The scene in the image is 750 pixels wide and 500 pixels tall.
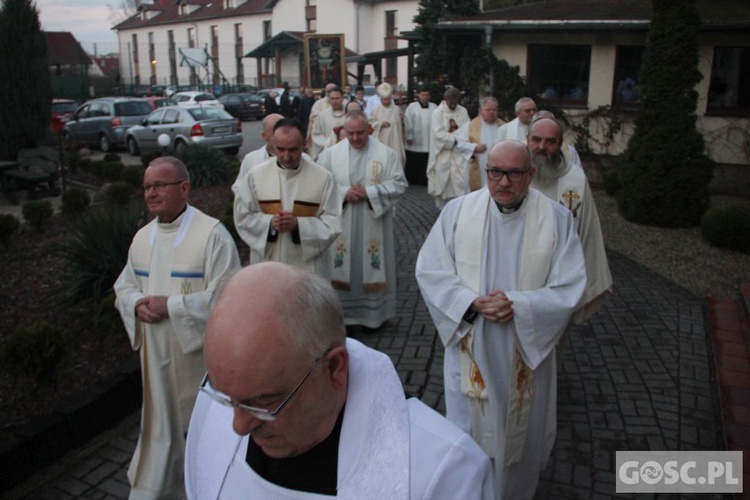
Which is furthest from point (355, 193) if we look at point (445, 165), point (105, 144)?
point (105, 144)

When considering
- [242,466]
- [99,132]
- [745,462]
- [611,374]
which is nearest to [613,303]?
[611,374]

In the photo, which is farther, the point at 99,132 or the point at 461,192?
the point at 99,132

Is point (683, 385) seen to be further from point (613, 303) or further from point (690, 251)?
point (690, 251)

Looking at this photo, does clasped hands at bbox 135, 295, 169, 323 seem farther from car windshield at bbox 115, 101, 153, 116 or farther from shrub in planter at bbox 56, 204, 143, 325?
car windshield at bbox 115, 101, 153, 116

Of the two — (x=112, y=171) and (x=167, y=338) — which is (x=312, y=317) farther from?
(x=112, y=171)

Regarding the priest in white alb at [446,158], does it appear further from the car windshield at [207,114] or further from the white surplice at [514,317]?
the car windshield at [207,114]

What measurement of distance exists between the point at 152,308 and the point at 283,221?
1.67 m

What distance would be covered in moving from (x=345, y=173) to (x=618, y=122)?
10119mm

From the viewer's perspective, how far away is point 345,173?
6.49 m

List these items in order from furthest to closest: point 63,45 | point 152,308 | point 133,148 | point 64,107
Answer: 1. point 63,45
2. point 64,107
3. point 133,148
4. point 152,308

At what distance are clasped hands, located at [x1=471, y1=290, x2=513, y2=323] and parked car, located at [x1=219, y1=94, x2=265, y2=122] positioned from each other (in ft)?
111

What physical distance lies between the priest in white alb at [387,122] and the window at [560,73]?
4.53 meters

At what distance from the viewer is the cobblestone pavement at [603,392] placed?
4027mm

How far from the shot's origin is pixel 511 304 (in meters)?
3.43
